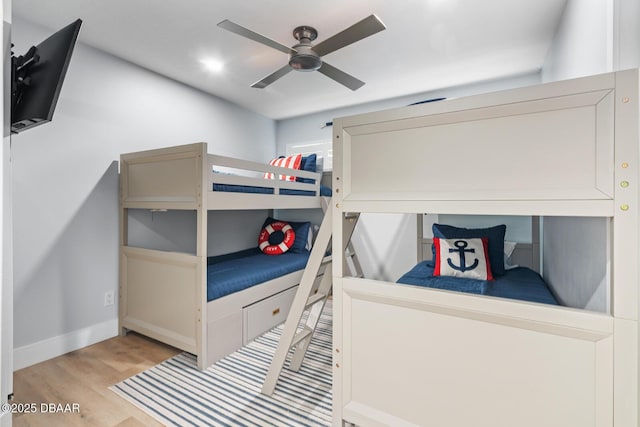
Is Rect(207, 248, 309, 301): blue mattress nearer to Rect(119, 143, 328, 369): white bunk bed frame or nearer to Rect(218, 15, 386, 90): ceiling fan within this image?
Rect(119, 143, 328, 369): white bunk bed frame

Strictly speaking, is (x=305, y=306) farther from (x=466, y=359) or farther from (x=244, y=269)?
(x=244, y=269)

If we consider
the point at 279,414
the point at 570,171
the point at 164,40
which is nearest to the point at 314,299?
the point at 279,414

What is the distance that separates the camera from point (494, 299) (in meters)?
1.01

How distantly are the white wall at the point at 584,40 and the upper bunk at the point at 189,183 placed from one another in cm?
209

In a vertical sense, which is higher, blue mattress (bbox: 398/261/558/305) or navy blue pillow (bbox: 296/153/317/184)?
navy blue pillow (bbox: 296/153/317/184)

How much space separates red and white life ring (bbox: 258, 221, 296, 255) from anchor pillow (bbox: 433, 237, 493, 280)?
178 centimetres

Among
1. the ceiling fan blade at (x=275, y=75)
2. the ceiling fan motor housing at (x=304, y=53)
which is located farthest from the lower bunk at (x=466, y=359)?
the ceiling fan blade at (x=275, y=75)

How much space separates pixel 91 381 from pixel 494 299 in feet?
7.63

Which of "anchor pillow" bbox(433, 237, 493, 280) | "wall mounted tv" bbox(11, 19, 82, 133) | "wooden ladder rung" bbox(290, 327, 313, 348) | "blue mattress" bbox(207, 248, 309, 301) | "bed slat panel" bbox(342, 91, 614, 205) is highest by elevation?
"wall mounted tv" bbox(11, 19, 82, 133)

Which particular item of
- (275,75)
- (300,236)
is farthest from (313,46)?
(300,236)

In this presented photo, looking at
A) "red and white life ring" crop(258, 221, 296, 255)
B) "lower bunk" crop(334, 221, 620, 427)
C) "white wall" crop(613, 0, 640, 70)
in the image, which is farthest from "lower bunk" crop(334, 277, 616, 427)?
"red and white life ring" crop(258, 221, 296, 255)

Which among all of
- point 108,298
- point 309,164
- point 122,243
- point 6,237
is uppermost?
point 309,164

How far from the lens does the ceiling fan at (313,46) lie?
172 centimetres

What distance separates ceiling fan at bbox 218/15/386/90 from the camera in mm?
1718
